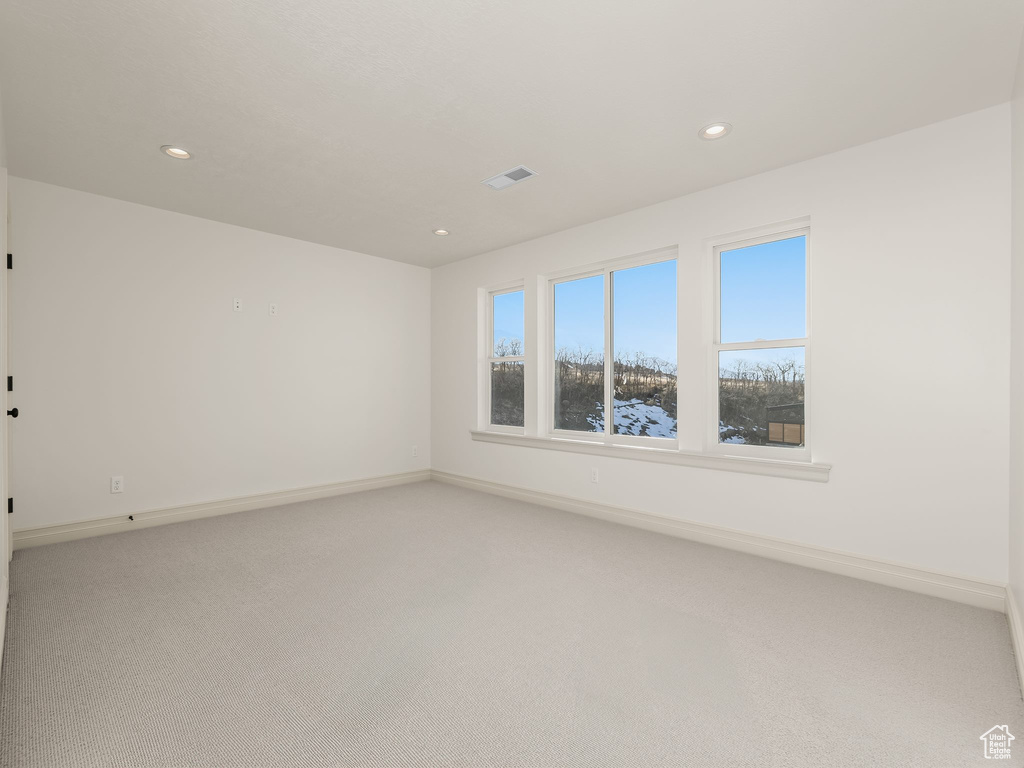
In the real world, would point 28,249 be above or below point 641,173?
below

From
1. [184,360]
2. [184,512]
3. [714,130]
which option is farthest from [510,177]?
[184,512]

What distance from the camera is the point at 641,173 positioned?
3.26m

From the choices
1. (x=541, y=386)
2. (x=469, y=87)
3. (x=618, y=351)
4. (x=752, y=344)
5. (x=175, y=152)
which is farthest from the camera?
(x=541, y=386)

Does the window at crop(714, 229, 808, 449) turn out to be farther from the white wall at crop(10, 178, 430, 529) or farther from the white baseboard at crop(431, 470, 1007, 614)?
the white wall at crop(10, 178, 430, 529)

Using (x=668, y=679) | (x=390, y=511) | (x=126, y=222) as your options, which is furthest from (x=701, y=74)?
(x=126, y=222)

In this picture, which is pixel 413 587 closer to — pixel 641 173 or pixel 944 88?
pixel 641 173

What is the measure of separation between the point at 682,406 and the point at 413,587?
2.31 metres

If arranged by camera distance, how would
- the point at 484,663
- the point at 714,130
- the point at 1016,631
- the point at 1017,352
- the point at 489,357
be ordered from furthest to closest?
the point at 489,357 < the point at 714,130 < the point at 1017,352 < the point at 1016,631 < the point at 484,663

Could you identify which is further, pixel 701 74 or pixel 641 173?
pixel 641 173

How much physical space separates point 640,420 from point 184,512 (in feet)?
12.9

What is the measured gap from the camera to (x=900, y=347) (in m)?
2.76

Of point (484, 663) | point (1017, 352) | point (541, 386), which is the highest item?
point (1017, 352)

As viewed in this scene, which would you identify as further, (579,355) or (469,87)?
(579,355)

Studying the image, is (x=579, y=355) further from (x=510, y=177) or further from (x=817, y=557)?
(x=817, y=557)
